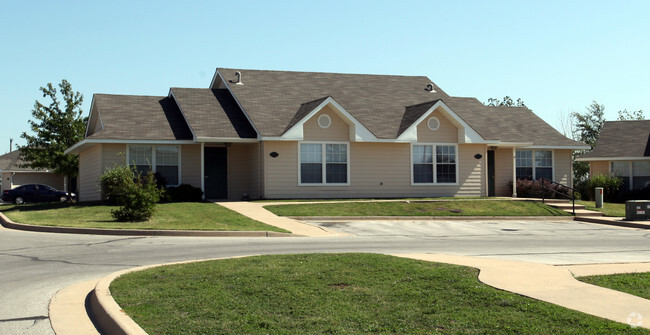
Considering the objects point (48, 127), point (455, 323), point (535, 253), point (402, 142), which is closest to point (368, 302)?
point (455, 323)

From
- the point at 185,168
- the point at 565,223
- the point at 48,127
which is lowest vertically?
the point at 565,223

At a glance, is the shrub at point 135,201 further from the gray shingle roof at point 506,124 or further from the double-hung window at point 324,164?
the gray shingle roof at point 506,124

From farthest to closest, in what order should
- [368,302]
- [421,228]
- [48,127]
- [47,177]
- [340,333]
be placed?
[47,177] < [48,127] < [421,228] < [368,302] < [340,333]

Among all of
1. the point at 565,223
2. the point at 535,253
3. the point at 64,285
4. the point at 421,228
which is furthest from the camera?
the point at 565,223

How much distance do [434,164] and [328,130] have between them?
550 centimetres

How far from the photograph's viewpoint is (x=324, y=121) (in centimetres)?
2909

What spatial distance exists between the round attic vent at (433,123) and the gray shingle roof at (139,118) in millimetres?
11090

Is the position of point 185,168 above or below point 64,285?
above

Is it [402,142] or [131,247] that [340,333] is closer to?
[131,247]

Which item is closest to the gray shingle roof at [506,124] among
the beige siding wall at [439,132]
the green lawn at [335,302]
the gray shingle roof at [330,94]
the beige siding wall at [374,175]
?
the beige siding wall at [439,132]

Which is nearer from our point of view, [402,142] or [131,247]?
[131,247]

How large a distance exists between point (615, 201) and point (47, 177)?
1747 inches

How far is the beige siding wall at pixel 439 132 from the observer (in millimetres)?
30500

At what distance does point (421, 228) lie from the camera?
22172 mm
